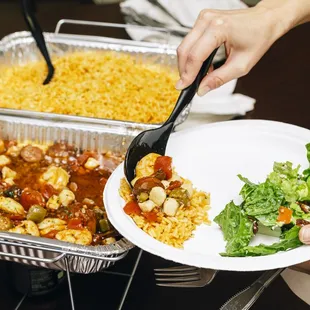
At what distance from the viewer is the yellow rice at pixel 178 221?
1.17m

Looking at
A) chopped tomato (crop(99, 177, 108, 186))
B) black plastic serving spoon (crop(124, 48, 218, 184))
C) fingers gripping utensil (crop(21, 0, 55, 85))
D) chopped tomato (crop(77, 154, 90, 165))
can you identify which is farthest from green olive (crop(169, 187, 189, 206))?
fingers gripping utensil (crop(21, 0, 55, 85))

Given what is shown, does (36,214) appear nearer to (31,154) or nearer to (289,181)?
(31,154)

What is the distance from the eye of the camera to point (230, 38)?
1.35 m

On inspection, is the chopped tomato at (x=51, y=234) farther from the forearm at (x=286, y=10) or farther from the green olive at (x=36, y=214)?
the forearm at (x=286, y=10)

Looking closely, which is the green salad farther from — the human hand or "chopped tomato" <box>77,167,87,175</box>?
"chopped tomato" <box>77,167,87,175</box>

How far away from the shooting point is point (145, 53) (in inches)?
81.4

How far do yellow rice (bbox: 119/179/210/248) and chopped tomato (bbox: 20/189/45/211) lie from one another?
231 mm

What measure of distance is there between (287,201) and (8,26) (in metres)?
1.54

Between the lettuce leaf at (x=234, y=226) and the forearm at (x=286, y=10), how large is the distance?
462 mm

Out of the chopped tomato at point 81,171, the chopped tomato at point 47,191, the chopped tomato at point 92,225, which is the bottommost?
the chopped tomato at point 81,171

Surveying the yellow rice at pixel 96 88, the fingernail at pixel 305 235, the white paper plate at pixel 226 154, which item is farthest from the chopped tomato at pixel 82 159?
the fingernail at pixel 305 235

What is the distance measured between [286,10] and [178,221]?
58cm

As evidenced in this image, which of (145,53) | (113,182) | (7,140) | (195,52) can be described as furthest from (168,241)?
(145,53)

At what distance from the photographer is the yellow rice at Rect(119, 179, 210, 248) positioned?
46.1 inches
